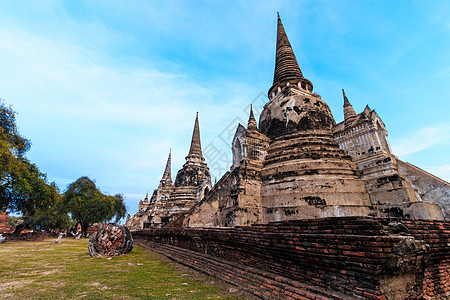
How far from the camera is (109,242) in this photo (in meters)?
8.84

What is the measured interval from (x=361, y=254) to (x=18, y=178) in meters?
22.7

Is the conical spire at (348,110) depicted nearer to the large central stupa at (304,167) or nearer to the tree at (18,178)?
the large central stupa at (304,167)

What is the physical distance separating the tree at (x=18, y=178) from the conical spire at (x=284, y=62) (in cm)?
2193

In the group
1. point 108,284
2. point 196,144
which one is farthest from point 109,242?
point 196,144

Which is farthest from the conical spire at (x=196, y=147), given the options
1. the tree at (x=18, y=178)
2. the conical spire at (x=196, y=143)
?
the tree at (x=18, y=178)

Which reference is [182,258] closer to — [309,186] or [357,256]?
[357,256]

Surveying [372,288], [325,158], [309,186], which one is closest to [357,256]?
[372,288]

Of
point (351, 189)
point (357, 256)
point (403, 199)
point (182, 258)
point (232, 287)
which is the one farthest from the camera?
point (351, 189)

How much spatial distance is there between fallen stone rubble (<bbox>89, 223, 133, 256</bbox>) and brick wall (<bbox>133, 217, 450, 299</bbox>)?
20.5ft

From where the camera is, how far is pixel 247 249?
5.34m

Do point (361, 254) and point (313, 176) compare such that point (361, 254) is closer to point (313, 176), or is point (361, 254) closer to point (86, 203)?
point (313, 176)

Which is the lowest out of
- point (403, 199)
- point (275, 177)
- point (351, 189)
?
point (403, 199)

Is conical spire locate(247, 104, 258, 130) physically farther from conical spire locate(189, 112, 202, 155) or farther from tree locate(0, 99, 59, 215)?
conical spire locate(189, 112, 202, 155)

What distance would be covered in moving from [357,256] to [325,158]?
903 cm
